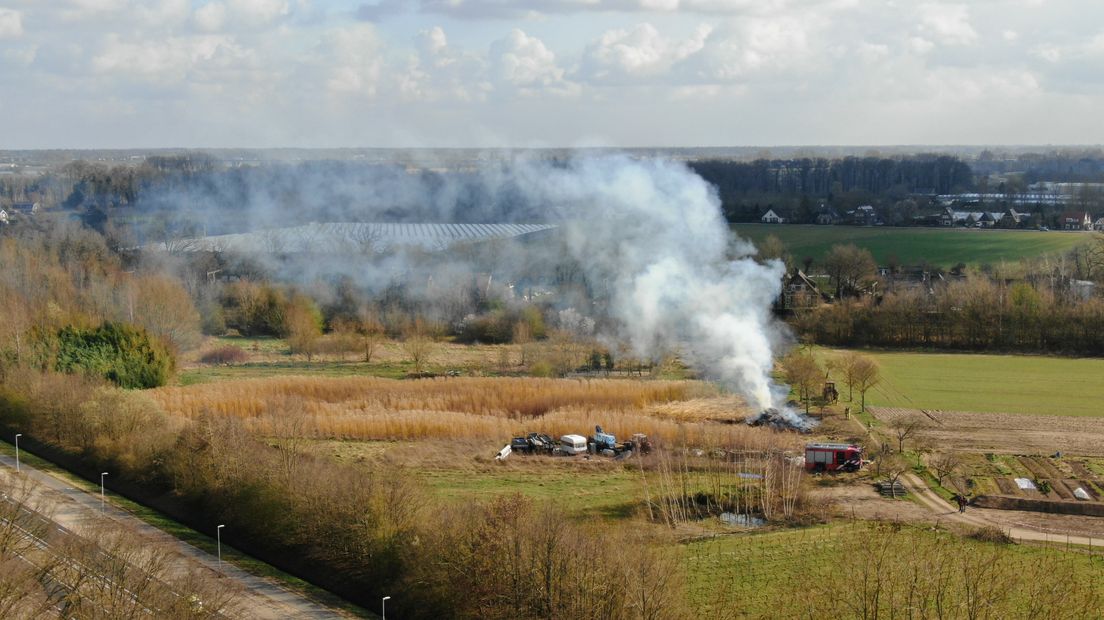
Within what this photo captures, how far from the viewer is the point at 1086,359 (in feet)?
168

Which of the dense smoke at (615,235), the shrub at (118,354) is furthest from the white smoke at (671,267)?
the shrub at (118,354)

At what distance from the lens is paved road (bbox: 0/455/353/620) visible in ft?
75.5

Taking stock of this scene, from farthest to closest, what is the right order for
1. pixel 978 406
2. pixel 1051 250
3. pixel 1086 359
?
pixel 1051 250 < pixel 1086 359 < pixel 978 406

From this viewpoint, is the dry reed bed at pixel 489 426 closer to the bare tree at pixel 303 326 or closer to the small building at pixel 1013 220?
the bare tree at pixel 303 326

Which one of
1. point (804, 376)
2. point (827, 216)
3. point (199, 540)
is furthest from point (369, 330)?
point (827, 216)

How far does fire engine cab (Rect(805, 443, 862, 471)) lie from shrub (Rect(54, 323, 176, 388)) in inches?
1166

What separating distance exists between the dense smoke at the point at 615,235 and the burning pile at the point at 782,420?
1199 mm

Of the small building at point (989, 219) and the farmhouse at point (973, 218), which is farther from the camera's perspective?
the farmhouse at point (973, 218)

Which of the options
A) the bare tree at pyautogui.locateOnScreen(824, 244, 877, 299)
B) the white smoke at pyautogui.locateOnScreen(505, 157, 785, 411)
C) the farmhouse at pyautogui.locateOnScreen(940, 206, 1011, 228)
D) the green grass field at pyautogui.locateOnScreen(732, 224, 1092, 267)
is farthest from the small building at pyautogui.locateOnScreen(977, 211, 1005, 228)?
the white smoke at pyautogui.locateOnScreen(505, 157, 785, 411)

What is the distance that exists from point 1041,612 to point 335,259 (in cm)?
5515

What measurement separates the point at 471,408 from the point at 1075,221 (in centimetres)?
7156

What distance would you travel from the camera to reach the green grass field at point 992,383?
41125mm

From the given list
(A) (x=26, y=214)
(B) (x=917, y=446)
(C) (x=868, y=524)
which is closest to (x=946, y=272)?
(B) (x=917, y=446)

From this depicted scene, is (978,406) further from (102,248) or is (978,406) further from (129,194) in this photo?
(129,194)
